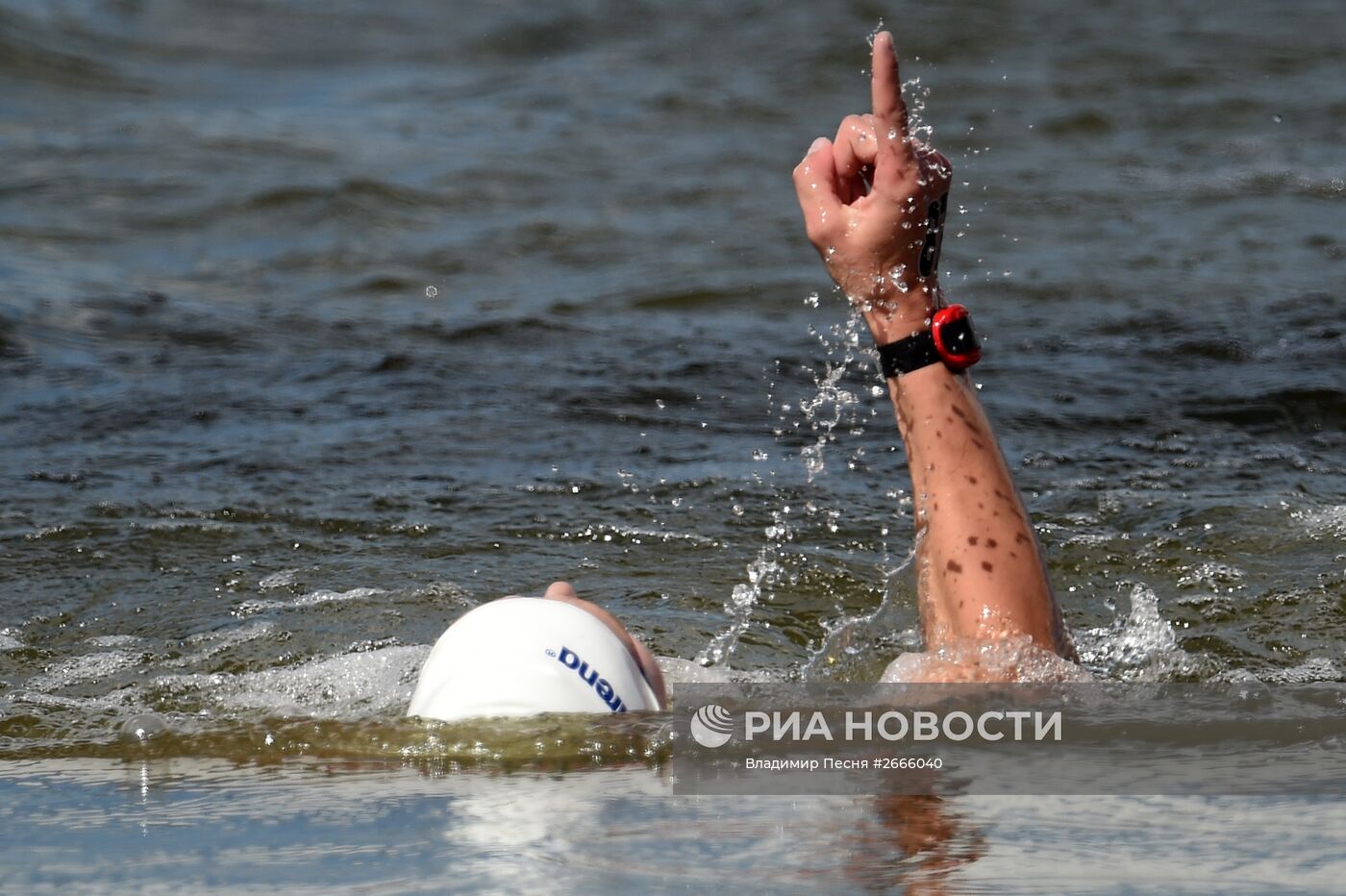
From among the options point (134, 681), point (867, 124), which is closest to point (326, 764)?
point (134, 681)

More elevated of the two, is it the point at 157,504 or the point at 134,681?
the point at 157,504

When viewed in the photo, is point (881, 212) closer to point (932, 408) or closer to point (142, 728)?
point (932, 408)

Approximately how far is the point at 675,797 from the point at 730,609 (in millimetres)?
2398

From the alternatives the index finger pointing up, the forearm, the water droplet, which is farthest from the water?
the index finger pointing up

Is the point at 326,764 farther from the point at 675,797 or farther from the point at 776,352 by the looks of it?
the point at 776,352

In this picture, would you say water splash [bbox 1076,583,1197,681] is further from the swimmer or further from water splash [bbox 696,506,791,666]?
the swimmer

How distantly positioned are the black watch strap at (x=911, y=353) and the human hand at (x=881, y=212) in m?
0.02

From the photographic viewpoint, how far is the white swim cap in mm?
3615

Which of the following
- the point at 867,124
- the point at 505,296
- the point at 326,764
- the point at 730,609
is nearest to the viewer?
the point at 867,124

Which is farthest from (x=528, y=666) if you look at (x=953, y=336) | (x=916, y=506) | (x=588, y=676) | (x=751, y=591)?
(x=751, y=591)

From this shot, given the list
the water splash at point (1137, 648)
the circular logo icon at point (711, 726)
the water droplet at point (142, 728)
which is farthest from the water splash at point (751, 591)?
the water droplet at point (142, 728)

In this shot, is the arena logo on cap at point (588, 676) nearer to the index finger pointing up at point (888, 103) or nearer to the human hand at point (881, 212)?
the human hand at point (881, 212)

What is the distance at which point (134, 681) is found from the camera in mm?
5023
